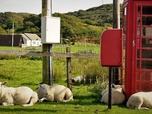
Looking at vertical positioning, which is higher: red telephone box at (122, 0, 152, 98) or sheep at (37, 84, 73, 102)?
red telephone box at (122, 0, 152, 98)

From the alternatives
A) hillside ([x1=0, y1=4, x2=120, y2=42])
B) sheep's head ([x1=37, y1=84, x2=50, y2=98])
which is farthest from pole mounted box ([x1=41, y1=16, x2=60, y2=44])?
hillside ([x1=0, y1=4, x2=120, y2=42])

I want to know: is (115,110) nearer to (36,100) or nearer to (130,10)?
(36,100)

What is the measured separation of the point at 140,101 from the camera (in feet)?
29.0

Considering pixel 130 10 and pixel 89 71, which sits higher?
pixel 130 10

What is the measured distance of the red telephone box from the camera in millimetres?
9539

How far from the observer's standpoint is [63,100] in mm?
9883

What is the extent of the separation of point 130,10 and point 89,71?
555 cm

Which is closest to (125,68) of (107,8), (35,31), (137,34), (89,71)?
(137,34)

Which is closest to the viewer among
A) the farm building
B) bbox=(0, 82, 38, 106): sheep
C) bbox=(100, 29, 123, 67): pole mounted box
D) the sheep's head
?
bbox=(100, 29, 123, 67): pole mounted box

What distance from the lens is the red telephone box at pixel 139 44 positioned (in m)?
9.54

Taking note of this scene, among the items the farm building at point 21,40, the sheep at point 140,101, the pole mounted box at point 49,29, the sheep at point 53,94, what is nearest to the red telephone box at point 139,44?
the sheep at point 140,101

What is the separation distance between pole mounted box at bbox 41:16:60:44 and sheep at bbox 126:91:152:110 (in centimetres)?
356

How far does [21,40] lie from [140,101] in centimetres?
8538

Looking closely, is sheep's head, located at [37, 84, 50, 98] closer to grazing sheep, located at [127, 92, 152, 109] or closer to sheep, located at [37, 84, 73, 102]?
sheep, located at [37, 84, 73, 102]
